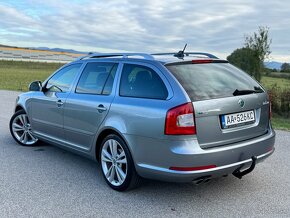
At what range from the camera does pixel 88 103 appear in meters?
4.90

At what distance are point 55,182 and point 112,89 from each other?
143cm

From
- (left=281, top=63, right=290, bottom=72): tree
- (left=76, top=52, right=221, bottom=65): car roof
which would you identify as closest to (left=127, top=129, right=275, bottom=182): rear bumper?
(left=76, top=52, right=221, bottom=65): car roof

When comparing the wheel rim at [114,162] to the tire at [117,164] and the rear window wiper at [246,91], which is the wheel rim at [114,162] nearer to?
the tire at [117,164]

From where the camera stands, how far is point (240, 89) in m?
4.29

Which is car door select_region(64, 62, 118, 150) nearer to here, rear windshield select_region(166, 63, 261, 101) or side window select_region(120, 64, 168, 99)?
side window select_region(120, 64, 168, 99)

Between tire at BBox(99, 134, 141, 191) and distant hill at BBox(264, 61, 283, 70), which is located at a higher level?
distant hill at BBox(264, 61, 283, 70)

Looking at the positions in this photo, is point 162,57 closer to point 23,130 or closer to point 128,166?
point 128,166

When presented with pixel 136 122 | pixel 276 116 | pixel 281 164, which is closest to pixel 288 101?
pixel 276 116

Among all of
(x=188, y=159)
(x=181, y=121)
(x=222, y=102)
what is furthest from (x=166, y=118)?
(x=222, y=102)

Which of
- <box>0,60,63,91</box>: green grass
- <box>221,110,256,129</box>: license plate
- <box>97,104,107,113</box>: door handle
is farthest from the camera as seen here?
<box>0,60,63,91</box>: green grass

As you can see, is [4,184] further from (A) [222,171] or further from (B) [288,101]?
(B) [288,101]

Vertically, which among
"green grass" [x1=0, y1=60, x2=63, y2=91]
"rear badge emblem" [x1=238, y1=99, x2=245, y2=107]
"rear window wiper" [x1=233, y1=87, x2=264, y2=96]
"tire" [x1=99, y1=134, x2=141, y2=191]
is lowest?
"green grass" [x1=0, y1=60, x2=63, y2=91]

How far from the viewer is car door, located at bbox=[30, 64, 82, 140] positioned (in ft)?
18.1

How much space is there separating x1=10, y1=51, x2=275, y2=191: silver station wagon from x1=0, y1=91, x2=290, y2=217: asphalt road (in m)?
0.29
